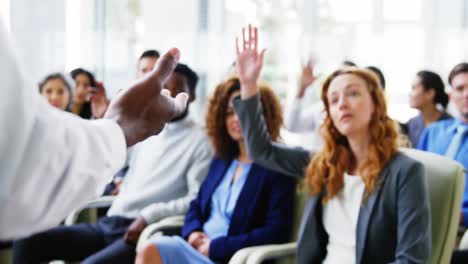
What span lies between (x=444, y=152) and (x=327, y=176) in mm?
1069

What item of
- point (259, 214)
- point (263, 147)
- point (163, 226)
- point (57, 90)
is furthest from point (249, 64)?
point (57, 90)

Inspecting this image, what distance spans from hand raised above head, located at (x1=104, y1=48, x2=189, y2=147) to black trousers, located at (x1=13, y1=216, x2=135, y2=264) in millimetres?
1886

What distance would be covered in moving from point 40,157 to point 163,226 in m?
2.07

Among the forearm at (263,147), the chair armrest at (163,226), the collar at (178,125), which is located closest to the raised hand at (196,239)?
the chair armrest at (163,226)

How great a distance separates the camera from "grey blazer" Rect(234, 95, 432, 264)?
6.35 ft

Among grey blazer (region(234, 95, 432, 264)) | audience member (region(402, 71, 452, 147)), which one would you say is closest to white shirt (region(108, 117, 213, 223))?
grey blazer (region(234, 95, 432, 264))

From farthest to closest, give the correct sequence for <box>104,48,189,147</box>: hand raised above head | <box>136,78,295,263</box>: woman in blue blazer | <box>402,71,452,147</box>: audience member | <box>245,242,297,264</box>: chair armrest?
1. <box>402,71,452,147</box>: audience member
2. <box>136,78,295,263</box>: woman in blue blazer
3. <box>245,242,297,264</box>: chair armrest
4. <box>104,48,189,147</box>: hand raised above head

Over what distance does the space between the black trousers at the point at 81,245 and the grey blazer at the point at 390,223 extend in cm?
83

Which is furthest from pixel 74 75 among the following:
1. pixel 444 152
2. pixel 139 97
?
pixel 139 97

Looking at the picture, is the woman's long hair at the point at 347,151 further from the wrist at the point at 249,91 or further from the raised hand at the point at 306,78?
the raised hand at the point at 306,78

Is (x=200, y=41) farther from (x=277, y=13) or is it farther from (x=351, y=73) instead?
(x=351, y=73)

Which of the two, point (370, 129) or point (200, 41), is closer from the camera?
point (370, 129)

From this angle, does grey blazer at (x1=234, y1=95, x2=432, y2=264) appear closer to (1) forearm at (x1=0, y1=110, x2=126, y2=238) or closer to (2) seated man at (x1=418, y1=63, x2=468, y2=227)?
(2) seated man at (x1=418, y1=63, x2=468, y2=227)

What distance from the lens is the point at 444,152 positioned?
10.1ft
